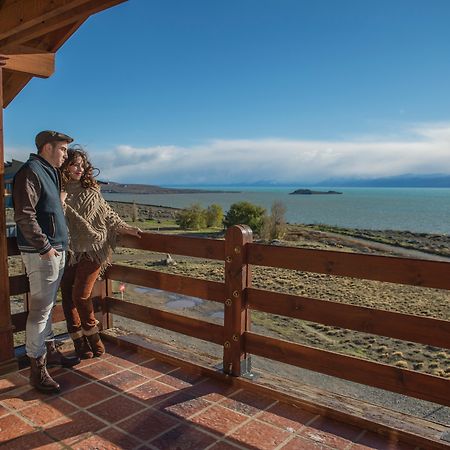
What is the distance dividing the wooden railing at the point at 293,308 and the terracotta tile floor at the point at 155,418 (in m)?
0.33

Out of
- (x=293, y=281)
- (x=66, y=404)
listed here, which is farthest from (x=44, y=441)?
(x=293, y=281)

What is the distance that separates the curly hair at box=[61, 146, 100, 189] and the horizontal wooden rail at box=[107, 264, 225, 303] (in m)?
0.95

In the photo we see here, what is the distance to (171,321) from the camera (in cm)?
391

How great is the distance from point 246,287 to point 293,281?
20.0m

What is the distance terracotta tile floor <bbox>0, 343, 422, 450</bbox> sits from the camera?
2.65 meters

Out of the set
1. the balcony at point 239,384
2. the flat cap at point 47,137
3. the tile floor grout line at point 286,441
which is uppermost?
the flat cap at point 47,137

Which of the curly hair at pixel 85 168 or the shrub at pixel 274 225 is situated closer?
the curly hair at pixel 85 168

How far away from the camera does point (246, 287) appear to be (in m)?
3.43

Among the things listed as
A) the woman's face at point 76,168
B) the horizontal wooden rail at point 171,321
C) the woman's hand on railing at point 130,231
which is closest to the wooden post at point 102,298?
the horizontal wooden rail at point 171,321

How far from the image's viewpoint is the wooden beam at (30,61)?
365cm

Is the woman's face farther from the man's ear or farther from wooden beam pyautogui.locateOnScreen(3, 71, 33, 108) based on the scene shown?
wooden beam pyautogui.locateOnScreen(3, 71, 33, 108)

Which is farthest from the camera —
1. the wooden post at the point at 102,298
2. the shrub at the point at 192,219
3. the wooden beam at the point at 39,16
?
the shrub at the point at 192,219

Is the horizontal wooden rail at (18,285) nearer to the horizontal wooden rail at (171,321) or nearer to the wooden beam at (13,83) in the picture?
the horizontal wooden rail at (171,321)

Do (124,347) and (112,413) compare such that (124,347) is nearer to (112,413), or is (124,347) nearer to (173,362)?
(173,362)
